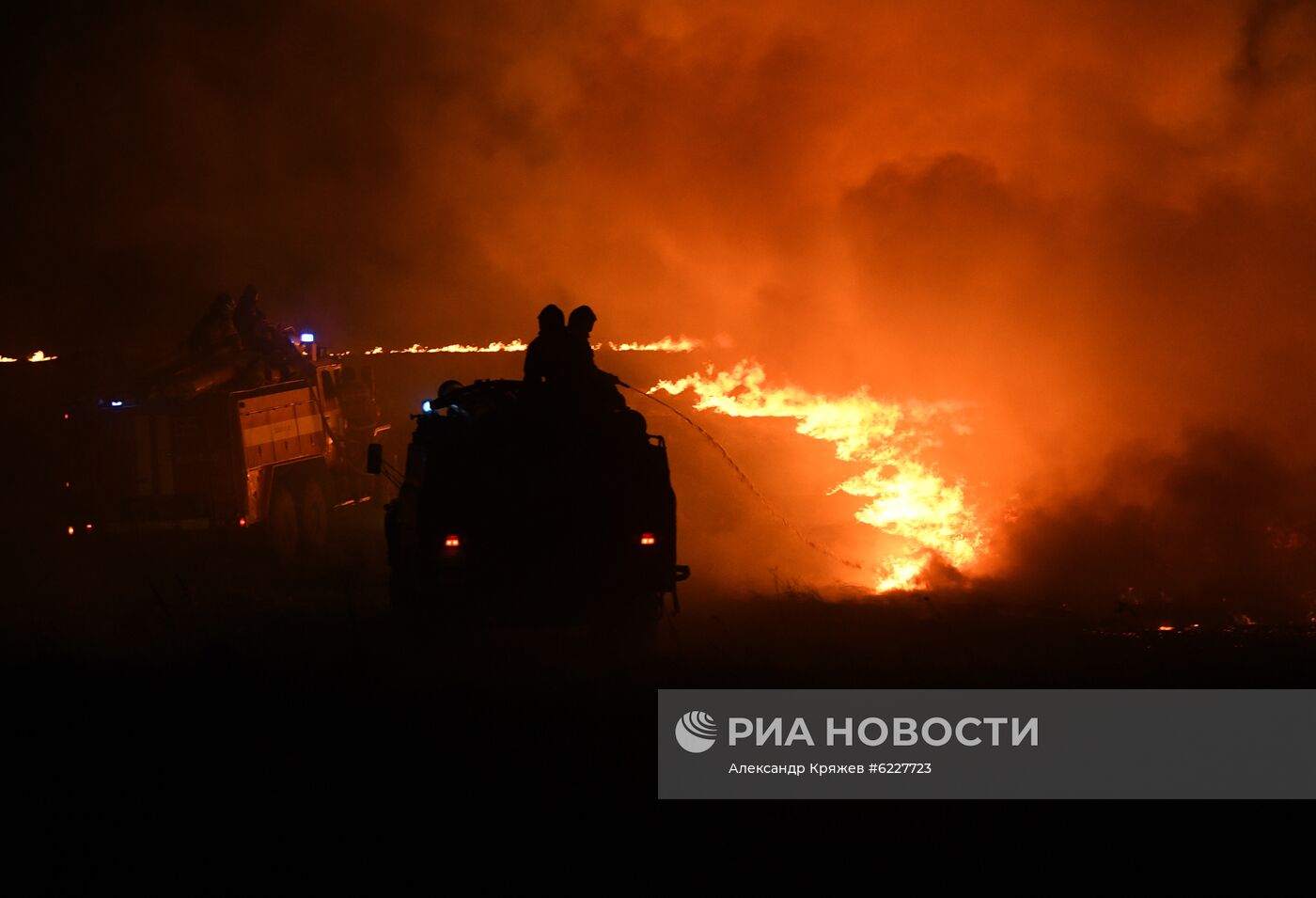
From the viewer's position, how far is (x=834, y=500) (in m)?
20.7

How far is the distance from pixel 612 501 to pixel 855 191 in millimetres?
18192

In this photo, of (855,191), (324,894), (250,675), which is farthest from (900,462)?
(324,894)

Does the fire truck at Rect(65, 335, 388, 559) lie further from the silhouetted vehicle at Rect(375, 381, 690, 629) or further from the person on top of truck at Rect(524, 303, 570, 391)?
the silhouetted vehicle at Rect(375, 381, 690, 629)

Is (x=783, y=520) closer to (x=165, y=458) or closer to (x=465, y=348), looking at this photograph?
(x=165, y=458)

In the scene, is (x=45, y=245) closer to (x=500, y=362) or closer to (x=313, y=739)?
(x=500, y=362)

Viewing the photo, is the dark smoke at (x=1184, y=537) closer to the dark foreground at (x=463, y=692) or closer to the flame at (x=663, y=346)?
the dark foreground at (x=463, y=692)

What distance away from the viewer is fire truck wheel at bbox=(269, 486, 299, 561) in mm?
15555

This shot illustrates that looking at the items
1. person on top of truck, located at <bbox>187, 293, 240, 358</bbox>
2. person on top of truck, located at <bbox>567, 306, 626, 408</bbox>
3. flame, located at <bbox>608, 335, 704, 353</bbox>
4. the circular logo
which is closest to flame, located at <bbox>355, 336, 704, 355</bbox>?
flame, located at <bbox>608, 335, 704, 353</bbox>

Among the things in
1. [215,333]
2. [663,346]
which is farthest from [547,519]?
[663,346]

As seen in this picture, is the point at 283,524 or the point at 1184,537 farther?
the point at 1184,537

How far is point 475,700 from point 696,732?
165 centimetres

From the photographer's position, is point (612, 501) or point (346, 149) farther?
point (346, 149)

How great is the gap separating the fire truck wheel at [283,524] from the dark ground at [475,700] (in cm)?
204

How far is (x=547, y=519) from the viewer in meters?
8.62
